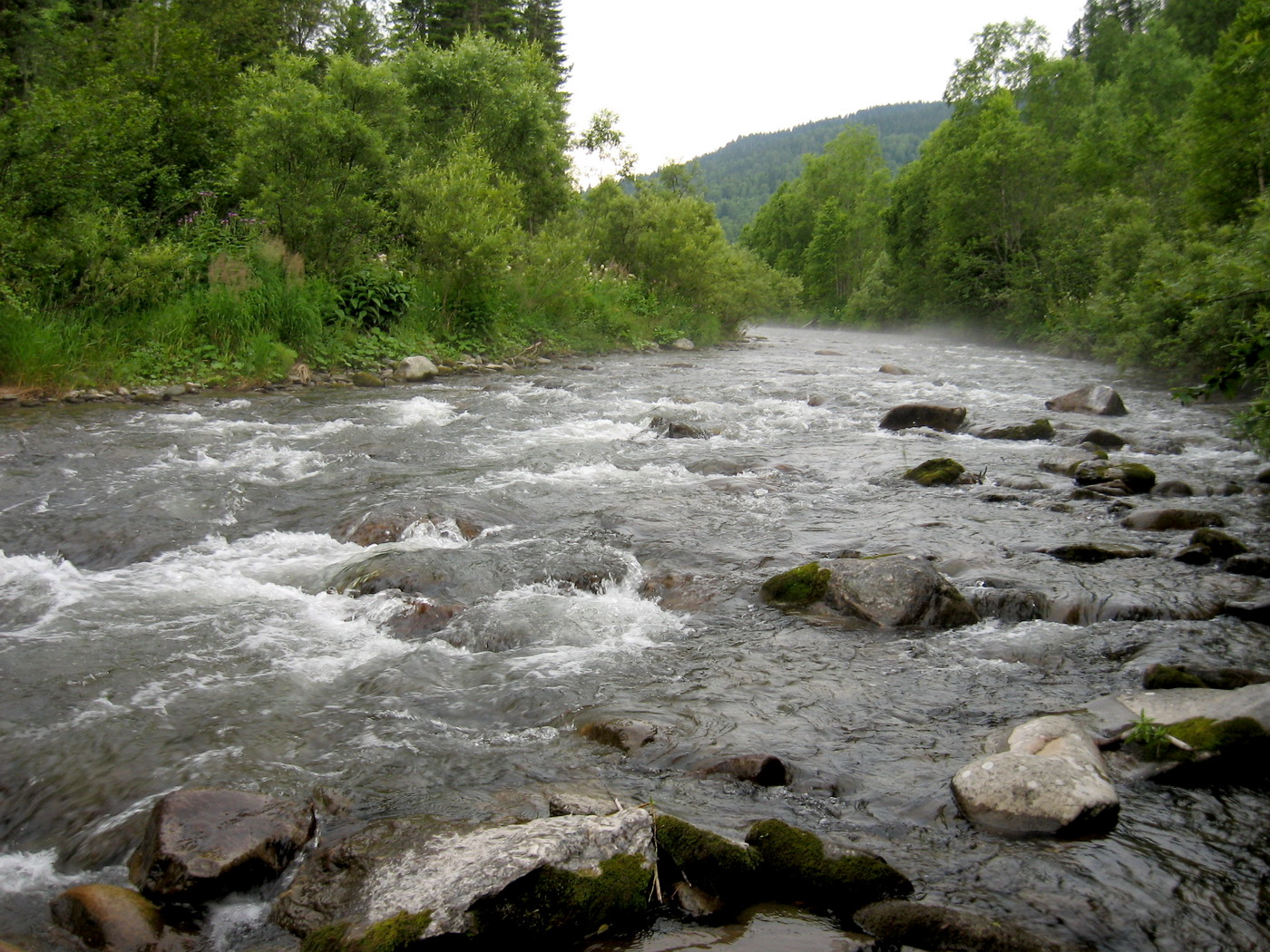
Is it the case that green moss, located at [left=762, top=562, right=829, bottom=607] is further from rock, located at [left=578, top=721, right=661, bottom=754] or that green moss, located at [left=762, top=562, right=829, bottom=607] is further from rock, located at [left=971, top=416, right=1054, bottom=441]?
rock, located at [left=971, top=416, right=1054, bottom=441]

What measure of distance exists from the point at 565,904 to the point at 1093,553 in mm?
6822

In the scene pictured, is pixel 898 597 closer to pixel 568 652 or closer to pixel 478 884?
pixel 568 652

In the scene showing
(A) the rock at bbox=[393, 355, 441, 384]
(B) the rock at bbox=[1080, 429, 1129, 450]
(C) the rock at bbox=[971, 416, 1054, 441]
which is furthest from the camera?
(A) the rock at bbox=[393, 355, 441, 384]

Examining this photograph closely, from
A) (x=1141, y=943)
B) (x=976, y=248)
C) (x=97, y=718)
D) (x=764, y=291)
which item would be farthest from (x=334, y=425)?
(x=976, y=248)

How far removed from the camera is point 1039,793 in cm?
419

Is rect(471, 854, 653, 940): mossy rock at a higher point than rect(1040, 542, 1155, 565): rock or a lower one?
higher

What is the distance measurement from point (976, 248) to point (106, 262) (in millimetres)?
41892

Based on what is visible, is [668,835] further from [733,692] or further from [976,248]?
[976,248]

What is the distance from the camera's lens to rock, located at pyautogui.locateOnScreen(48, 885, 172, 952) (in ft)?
10.9

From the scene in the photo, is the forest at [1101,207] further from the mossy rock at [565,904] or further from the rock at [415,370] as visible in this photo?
the rock at [415,370]

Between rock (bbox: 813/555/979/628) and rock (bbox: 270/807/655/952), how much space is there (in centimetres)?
372

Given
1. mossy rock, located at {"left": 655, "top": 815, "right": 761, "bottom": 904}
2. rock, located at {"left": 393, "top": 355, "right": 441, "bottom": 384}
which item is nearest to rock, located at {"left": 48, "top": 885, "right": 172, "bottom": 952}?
mossy rock, located at {"left": 655, "top": 815, "right": 761, "bottom": 904}

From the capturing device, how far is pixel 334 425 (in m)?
14.4

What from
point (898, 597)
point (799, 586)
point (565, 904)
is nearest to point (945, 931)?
point (565, 904)
